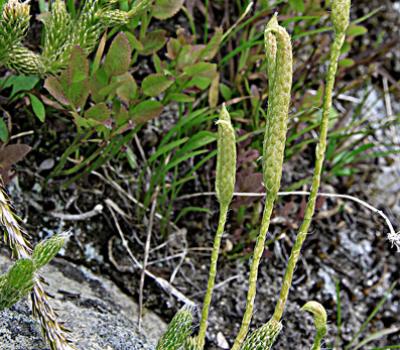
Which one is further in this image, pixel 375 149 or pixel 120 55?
pixel 375 149

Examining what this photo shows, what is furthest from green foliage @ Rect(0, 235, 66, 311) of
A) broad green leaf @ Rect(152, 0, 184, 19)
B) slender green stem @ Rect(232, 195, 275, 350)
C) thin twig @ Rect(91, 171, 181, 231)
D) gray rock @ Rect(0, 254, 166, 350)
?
broad green leaf @ Rect(152, 0, 184, 19)

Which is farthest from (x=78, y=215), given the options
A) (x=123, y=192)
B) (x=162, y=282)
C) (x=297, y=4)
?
(x=297, y=4)

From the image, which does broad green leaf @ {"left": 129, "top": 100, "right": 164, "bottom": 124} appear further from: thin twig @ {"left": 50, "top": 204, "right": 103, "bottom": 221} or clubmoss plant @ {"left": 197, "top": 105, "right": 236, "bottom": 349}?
clubmoss plant @ {"left": 197, "top": 105, "right": 236, "bottom": 349}

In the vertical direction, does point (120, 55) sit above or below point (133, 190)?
above

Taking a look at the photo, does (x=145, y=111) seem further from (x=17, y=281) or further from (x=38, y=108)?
(x=17, y=281)

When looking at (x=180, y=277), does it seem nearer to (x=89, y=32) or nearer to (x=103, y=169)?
(x=103, y=169)

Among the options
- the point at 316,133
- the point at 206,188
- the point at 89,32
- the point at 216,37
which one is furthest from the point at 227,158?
the point at 316,133

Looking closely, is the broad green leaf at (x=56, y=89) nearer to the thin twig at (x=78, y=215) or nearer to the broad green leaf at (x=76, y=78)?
the broad green leaf at (x=76, y=78)
